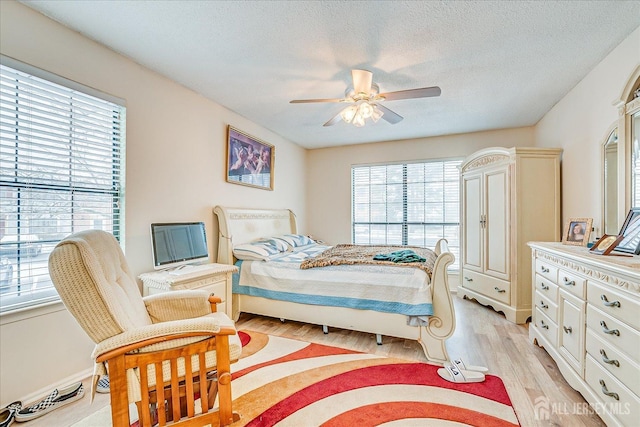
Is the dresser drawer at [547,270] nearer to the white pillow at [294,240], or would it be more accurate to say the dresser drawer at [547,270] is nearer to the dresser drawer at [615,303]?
the dresser drawer at [615,303]

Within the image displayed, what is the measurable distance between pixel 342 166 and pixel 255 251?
277 cm

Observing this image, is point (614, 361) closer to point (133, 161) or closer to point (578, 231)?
point (578, 231)

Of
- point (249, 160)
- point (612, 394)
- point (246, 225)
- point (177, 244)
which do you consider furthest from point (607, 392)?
point (249, 160)

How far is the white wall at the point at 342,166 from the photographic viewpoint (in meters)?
4.62

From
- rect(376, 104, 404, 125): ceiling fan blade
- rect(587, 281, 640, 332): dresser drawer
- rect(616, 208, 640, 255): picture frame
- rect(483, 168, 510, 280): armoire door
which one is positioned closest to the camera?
rect(587, 281, 640, 332): dresser drawer

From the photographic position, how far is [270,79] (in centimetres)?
269

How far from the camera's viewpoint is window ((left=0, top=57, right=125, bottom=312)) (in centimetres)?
176

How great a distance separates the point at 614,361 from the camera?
4.73 feet

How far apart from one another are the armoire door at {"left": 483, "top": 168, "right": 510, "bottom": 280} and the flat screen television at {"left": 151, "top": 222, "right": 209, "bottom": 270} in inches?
134

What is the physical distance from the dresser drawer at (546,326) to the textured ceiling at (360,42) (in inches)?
84.2

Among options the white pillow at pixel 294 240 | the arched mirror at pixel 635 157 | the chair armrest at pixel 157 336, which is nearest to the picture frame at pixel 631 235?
the arched mirror at pixel 635 157

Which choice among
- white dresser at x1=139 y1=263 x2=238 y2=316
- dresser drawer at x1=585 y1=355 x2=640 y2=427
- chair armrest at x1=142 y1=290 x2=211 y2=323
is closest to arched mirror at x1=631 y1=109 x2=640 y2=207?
dresser drawer at x1=585 y1=355 x2=640 y2=427

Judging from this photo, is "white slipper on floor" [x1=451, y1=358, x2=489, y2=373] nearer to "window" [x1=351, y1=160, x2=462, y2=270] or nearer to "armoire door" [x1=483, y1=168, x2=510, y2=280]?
"armoire door" [x1=483, y1=168, x2=510, y2=280]

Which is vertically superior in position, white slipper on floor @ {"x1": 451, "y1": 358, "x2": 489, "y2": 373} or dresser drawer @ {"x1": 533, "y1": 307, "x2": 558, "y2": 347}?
dresser drawer @ {"x1": 533, "y1": 307, "x2": 558, "y2": 347}
